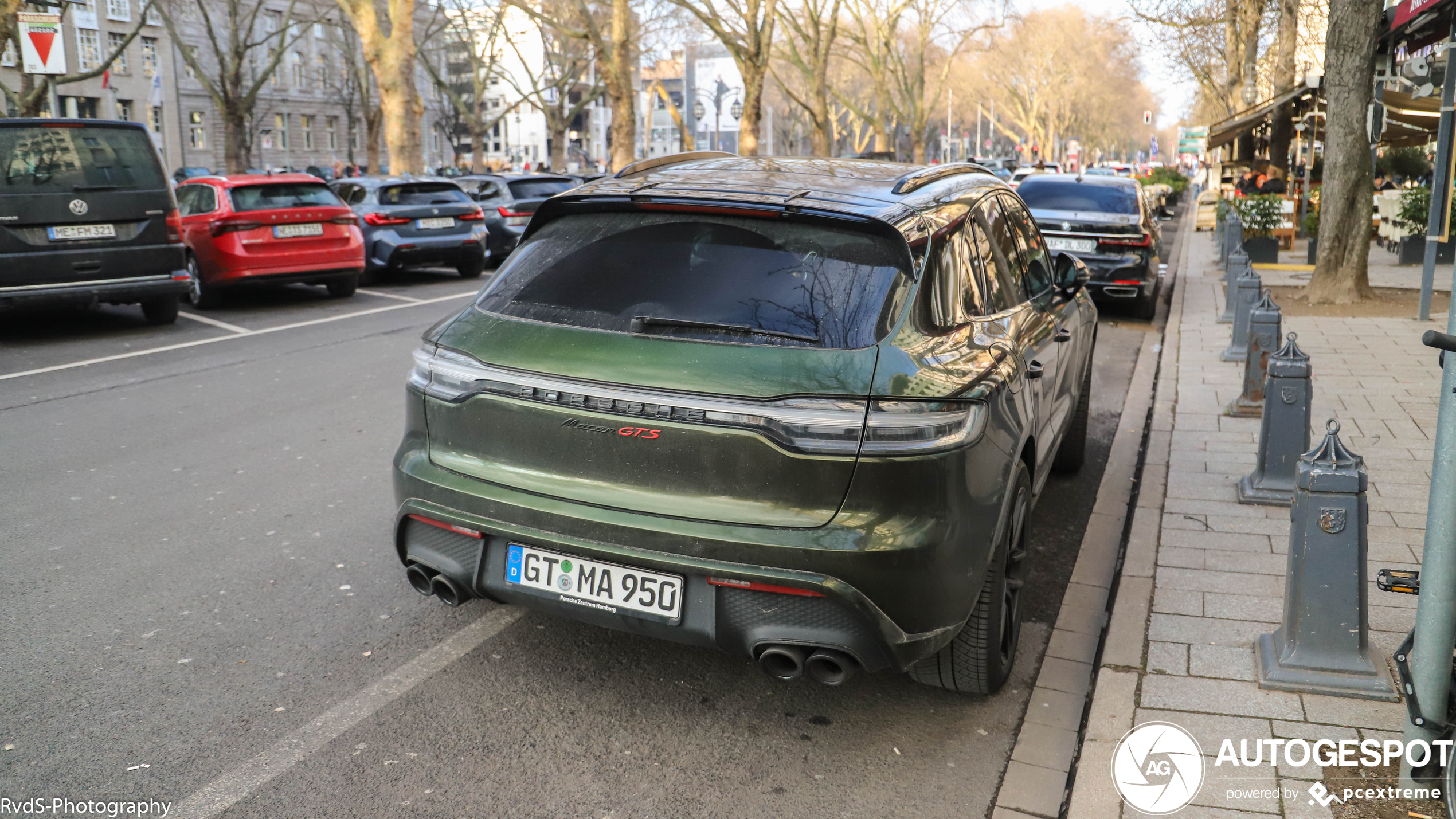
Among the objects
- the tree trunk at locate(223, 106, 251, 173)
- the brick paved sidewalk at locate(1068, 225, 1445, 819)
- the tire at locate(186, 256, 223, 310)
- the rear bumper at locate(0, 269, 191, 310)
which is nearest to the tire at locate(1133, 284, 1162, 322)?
the brick paved sidewalk at locate(1068, 225, 1445, 819)

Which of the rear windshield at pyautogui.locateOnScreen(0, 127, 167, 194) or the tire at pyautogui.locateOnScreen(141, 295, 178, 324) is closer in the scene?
the rear windshield at pyautogui.locateOnScreen(0, 127, 167, 194)

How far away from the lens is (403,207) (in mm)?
15883

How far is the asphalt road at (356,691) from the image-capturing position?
318cm

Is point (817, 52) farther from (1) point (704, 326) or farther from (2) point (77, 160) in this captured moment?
(1) point (704, 326)

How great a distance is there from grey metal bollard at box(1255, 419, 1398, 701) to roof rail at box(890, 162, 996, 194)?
1.52 metres

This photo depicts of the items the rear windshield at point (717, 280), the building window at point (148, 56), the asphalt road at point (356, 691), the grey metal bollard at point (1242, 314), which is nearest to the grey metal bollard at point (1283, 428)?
the asphalt road at point (356, 691)

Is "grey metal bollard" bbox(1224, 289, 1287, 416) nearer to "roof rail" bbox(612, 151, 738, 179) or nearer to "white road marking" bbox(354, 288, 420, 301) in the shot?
"roof rail" bbox(612, 151, 738, 179)

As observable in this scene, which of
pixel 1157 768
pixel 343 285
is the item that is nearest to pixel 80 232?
pixel 343 285

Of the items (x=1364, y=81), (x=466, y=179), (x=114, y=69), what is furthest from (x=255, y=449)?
(x=114, y=69)

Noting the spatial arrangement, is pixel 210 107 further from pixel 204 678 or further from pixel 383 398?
pixel 204 678

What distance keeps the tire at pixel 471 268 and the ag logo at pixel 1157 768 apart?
570 inches

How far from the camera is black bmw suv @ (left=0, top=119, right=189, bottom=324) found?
33.6 ft

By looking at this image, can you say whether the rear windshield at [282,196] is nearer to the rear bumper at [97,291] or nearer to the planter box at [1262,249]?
the rear bumper at [97,291]

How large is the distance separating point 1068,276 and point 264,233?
10.3 metres
